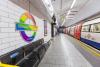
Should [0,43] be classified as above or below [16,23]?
below

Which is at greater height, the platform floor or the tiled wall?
the tiled wall

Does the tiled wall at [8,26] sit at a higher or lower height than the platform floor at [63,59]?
higher

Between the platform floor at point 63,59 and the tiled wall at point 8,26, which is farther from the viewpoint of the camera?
the platform floor at point 63,59

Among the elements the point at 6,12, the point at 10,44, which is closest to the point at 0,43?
the point at 10,44

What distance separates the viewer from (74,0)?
353 inches

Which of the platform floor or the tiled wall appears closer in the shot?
the tiled wall

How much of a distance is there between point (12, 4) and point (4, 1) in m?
0.38

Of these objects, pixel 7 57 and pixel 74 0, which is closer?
pixel 7 57

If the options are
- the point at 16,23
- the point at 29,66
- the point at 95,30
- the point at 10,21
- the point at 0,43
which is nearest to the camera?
the point at 0,43

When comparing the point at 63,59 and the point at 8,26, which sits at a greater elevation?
the point at 8,26

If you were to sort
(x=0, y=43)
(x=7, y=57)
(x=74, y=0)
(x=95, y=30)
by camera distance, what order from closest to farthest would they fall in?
(x=0, y=43) < (x=7, y=57) < (x=95, y=30) < (x=74, y=0)

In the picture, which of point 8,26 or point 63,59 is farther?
point 63,59

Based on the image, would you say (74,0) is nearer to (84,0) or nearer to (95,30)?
(84,0)

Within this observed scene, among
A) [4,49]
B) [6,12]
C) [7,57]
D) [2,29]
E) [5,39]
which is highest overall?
[6,12]
